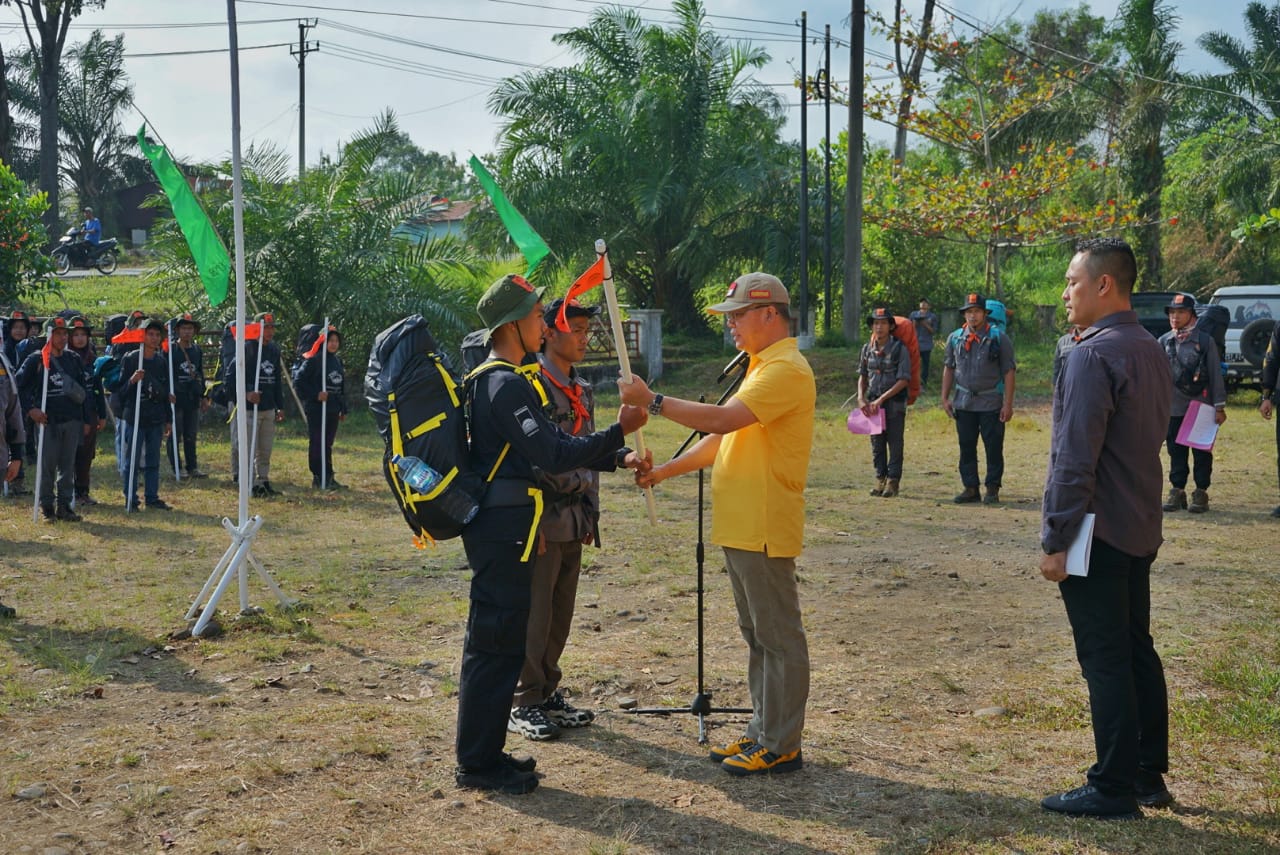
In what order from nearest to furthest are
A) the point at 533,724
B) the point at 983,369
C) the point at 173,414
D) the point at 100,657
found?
the point at 533,724 < the point at 100,657 < the point at 983,369 < the point at 173,414

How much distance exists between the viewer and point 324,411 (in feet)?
47.1

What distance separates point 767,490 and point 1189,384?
7.89m

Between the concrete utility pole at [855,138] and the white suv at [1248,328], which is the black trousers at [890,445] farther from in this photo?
the concrete utility pole at [855,138]

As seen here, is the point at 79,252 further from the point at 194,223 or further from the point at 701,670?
the point at 701,670

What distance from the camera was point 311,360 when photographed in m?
14.7

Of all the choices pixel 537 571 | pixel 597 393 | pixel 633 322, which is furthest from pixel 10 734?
pixel 633 322

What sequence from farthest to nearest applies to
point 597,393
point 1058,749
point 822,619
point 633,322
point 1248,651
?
1. point 633,322
2. point 597,393
3. point 822,619
4. point 1248,651
5. point 1058,749

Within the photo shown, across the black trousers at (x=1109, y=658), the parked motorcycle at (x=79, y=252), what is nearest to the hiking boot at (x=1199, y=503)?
the black trousers at (x=1109, y=658)

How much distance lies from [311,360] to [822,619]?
344 inches

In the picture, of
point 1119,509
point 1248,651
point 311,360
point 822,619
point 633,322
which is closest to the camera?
point 1119,509

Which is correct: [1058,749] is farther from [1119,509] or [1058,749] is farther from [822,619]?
[822,619]

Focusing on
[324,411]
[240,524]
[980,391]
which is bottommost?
[240,524]

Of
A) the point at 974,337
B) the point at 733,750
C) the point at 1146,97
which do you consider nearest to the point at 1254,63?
the point at 1146,97

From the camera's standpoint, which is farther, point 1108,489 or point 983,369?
point 983,369
